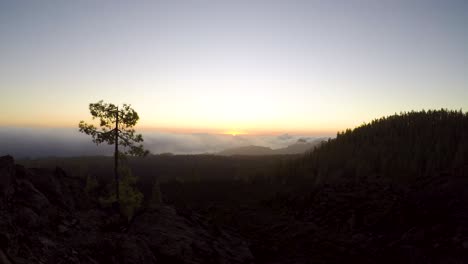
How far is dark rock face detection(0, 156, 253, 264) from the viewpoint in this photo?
14367 millimetres

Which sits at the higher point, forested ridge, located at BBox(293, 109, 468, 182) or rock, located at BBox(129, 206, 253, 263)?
forested ridge, located at BBox(293, 109, 468, 182)

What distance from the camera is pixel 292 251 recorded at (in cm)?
2897

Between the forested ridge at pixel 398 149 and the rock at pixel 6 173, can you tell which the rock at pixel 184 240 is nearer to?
the rock at pixel 6 173

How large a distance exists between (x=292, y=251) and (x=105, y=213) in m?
16.5

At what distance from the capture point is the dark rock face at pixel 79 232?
14.4 meters

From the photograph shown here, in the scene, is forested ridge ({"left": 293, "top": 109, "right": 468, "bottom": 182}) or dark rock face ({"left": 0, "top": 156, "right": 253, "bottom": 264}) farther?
forested ridge ({"left": 293, "top": 109, "right": 468, "bottom": 182})

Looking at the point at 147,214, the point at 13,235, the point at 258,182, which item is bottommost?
the point at 258,182

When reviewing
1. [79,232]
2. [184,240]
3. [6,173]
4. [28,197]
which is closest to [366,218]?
[184,240]

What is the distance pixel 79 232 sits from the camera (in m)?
18.5

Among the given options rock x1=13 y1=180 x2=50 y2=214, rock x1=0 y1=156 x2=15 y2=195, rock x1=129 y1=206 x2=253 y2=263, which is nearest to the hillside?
rock x1=129 y1=206 x2=253 y2=263

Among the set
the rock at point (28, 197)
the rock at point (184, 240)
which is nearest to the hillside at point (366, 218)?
the rock at point (184, 240)

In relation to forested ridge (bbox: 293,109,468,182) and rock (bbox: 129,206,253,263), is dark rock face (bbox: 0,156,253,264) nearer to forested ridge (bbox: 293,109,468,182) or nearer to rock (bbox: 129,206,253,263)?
rock (bbox: 129,206,253,263)

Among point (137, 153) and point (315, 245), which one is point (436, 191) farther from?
point (137, 153)

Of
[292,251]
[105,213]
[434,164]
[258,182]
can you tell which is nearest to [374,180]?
[434,164]
